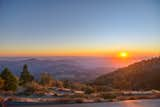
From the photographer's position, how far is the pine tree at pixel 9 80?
10178 mm

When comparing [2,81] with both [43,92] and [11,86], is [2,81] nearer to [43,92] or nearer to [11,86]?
[11,86]

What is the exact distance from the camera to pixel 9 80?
10.7 m

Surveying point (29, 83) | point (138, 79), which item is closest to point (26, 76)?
point (29, 83)

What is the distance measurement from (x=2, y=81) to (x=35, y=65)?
2.69 meters

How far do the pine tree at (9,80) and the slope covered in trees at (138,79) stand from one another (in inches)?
163

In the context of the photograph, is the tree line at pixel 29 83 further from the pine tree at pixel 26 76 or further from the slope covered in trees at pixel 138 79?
the slope covered in trees at pixel 138 79

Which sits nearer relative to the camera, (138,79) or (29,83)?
(29,83)

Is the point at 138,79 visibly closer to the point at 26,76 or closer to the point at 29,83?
the point at 26,76

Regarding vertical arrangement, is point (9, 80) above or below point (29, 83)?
above

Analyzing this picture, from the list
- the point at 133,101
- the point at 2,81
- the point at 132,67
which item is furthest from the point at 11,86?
the point at 132,67

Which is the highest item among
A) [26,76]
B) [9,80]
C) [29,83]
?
[26,76]

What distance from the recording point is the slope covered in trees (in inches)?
516

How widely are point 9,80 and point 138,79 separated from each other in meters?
6.71

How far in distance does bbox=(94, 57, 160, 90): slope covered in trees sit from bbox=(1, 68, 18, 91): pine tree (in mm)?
4135
